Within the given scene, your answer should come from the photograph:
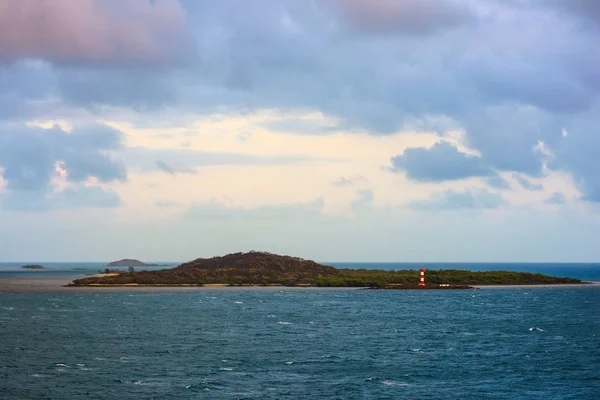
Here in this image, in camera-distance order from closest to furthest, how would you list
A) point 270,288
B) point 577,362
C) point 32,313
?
point 577,362 → point 32,313 → point 270,288

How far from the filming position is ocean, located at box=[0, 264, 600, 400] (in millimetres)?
57344

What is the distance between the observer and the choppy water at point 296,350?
57375 mm

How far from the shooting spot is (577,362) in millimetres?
72375

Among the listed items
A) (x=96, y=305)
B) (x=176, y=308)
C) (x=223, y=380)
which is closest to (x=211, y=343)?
(x=223, y=380)

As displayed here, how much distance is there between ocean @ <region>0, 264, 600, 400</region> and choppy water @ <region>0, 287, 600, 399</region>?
0.56ft

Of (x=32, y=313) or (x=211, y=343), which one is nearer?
(x=211, y=343)

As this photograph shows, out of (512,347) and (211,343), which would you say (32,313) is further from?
(512,347)

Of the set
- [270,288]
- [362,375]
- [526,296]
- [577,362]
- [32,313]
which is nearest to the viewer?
[362,375]

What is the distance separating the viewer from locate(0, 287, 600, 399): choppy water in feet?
188

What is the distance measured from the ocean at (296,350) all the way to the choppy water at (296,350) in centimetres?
17

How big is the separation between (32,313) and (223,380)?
69.7 m

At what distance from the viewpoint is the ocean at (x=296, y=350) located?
57.3 m

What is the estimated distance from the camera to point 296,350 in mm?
77250

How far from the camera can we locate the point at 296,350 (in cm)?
7725
